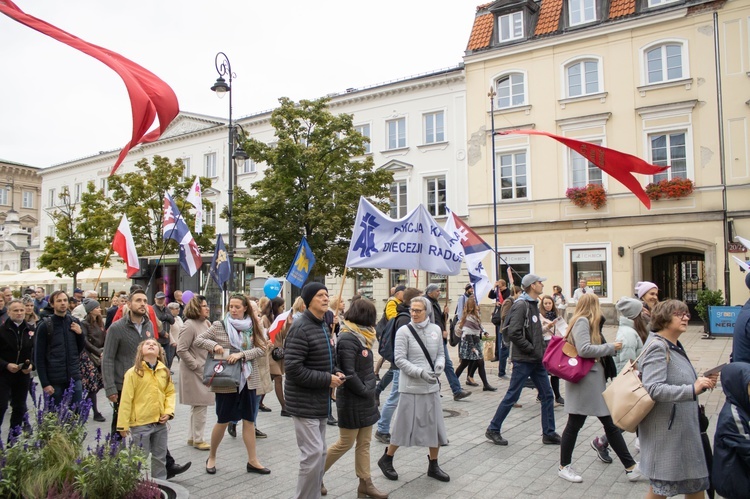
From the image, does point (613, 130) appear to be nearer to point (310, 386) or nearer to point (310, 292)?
point (310, 292)

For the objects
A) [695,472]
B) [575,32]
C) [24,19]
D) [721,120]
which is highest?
[575,32]

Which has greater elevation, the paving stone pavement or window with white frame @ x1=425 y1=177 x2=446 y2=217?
window with white frame @ x1=425 y1=177 x2=446 y2=217

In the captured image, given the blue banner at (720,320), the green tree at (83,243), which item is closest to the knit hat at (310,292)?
the blue banner at (720,320)

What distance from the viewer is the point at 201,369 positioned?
282 inches

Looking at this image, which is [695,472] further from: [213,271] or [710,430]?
[213,271]

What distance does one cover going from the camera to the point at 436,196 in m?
29.6

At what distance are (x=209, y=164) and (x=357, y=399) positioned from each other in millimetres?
36920

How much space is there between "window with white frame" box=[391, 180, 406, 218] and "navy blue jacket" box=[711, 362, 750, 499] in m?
26.9

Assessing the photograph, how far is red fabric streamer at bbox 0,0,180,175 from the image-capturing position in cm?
473

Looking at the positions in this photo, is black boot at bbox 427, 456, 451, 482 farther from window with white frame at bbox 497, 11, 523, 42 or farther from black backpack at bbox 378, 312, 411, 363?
window with white frame at bbox 497, 11, 523, 42

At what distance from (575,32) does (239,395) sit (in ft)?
77.0

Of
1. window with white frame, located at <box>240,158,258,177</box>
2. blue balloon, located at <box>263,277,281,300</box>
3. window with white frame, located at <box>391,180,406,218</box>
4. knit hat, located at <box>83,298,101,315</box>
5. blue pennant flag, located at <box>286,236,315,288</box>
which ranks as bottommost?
knit hat, located at <box>83,298,101,315</box>

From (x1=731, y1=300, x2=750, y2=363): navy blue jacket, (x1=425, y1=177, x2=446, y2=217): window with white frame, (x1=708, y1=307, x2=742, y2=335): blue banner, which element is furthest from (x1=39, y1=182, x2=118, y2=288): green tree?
(x1=731, y1=300, x2=750, y2=363): navy blue jacket

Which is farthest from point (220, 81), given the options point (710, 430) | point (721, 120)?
point (721, 120)
